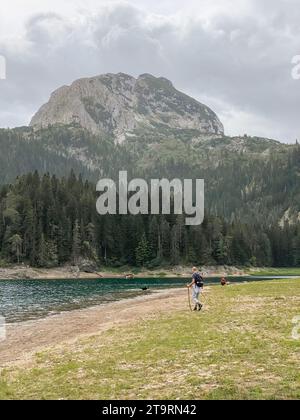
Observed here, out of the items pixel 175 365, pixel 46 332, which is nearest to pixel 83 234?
pixel 46 332

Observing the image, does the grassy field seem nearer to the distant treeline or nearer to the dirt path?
the dirt path

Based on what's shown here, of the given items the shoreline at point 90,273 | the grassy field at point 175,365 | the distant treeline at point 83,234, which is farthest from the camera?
the distant treeline at point 83,234

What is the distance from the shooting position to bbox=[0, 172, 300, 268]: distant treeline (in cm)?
15850

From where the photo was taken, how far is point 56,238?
16550 cm

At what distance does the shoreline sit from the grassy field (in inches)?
4652

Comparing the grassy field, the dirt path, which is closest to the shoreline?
the dirt path

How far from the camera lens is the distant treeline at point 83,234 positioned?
520 feet

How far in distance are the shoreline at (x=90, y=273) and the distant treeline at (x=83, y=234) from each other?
392 centimetres

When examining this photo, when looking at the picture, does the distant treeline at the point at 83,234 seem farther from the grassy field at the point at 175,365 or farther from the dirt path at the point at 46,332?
the grassy field at the point at 175,365

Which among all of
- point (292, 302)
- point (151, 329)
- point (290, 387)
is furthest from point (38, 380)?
point (292, 302)

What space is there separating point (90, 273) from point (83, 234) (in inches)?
753

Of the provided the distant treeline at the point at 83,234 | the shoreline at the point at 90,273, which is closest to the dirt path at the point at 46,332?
the shoreline at the point at 90,273

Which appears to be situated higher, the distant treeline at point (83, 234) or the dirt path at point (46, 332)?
the distant treeline at point (83, 234)

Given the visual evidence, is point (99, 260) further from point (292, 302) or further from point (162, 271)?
point (292, 302)
